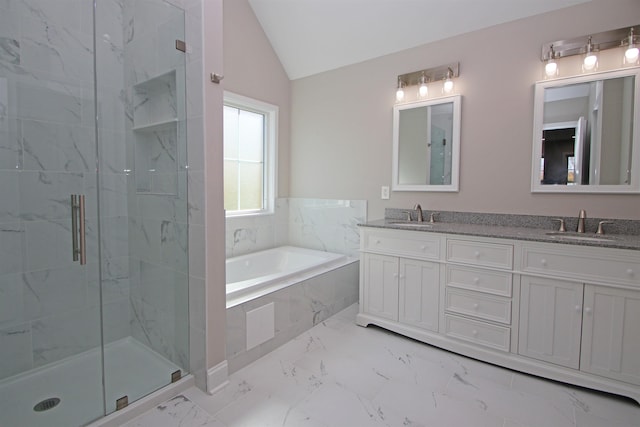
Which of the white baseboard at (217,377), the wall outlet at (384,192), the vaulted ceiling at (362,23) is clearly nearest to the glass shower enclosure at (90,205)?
the white baseboard at (217,377)

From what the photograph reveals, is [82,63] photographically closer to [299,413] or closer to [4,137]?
[4,137]

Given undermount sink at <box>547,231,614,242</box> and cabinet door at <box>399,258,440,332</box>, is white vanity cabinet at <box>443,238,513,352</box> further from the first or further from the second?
undermount sink at <box>547,231,614,242</box>

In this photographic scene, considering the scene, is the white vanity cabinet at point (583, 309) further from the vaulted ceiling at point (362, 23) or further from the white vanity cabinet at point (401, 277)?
the vaulted ceiling at point (362, 23)

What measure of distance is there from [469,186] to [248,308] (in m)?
1.96

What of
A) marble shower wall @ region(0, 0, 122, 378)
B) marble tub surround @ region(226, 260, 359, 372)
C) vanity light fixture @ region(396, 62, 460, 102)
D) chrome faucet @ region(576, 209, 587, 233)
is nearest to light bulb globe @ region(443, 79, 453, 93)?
vanity light fixture @ region(396, 62, 460, 102)

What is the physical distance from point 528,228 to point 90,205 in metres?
3.12

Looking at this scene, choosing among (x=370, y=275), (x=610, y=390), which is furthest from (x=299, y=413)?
(x=610, y=390)

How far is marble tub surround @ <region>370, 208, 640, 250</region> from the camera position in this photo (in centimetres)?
197

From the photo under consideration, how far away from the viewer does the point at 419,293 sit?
2.51 meters

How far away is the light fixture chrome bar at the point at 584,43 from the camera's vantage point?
2158 mm

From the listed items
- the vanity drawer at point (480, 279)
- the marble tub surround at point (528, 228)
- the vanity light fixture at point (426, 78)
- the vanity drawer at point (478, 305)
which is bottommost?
the vanity drawer at point (478, 305)

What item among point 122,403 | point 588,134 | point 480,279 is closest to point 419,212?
point 480,279

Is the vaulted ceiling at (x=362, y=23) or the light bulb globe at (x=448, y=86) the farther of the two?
the light bulb globe at (x=448, y=86)

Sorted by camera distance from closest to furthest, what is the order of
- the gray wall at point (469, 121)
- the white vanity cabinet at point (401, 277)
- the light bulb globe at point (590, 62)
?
the light bulb globe at point (590, 62) → the gray wall at point (469, 121) → the white vanity cabinet at point (401, 277)
